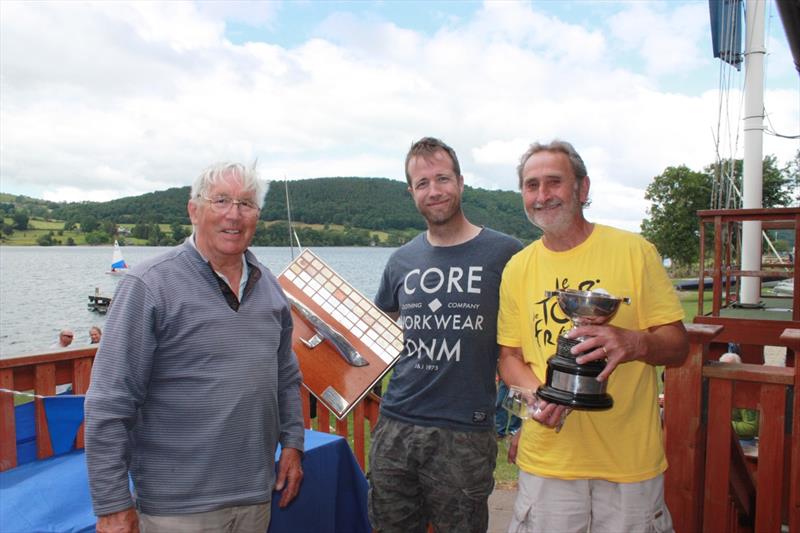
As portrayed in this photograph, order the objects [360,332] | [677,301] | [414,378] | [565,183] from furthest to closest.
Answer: [360,332] < [414,378] < [565,183] < [677,301]

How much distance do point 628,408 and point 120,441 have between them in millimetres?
1753

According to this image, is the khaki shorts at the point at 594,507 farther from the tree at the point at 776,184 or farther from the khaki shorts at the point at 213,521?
the tree at the point at 776,184

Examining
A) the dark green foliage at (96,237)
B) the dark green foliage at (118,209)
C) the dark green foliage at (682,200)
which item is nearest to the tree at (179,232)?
the dark green foliage at (118,209)

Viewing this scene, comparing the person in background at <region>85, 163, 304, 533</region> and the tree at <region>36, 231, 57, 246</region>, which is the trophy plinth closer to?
the person in background at <region>85, 163, 304, 533</region>

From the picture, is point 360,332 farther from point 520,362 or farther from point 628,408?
point 628,408

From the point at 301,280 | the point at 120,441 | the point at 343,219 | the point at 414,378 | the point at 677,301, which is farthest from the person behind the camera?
the point at 343,219

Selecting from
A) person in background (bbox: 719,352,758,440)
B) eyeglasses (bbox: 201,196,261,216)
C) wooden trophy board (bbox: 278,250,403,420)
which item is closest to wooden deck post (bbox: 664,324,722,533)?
wooden trophy board (bbox: 278,250,403,420)

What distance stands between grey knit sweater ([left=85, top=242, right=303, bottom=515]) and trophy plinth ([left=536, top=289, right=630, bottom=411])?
3.51ft

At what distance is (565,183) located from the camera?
88.1 inches

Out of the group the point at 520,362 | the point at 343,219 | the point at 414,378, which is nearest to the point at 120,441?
the point at 414,378

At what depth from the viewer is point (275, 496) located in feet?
8.59

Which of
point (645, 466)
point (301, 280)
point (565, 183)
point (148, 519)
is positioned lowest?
point (148, 519)

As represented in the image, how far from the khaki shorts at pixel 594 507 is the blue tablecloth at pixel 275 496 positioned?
3.91 ft

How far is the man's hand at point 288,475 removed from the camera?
2.44m
